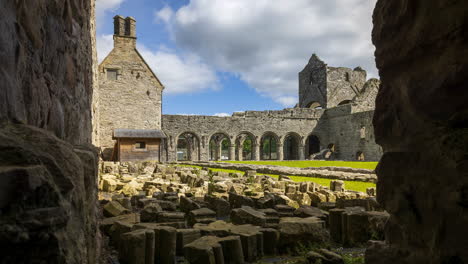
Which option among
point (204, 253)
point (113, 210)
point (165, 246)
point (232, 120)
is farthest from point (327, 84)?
point (204, 253)

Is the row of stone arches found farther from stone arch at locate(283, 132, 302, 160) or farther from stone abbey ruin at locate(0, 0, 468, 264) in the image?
stone abbey ruin at locate(0, 0, 468, 264)

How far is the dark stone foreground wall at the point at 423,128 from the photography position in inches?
59.9

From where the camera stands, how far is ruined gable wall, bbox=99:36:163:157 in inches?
850

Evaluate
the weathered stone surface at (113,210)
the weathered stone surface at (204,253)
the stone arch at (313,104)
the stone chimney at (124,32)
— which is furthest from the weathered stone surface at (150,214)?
the stone arch at (313,104)

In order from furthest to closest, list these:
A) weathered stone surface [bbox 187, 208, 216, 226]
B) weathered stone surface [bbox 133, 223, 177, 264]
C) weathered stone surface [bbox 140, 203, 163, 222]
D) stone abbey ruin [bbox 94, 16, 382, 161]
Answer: stone abbey ruin [bbox 94, 16, 382, 161], weathered stone surface [bbox 140, 203, 163, 222], weathered stone surface [bbox 187, 208, 216, 226], weathered stone surface [bbox 133, 223, 177, 264]

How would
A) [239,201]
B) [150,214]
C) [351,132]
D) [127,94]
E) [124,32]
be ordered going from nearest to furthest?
[150,214], [239,201], [127,94], [124,32], [351,132]

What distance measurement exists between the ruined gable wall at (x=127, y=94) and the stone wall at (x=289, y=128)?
11.0 ft

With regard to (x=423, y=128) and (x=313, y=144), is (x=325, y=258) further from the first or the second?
(x=313, y=144)

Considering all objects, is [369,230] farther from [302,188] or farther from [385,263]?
[302,188]

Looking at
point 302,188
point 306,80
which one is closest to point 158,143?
point 302,188

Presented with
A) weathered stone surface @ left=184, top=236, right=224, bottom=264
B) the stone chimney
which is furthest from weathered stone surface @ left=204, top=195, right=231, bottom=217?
the stone chimney

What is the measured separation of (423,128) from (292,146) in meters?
32.6

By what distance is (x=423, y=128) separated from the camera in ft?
5.83

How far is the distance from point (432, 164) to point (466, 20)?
28.4 inches
